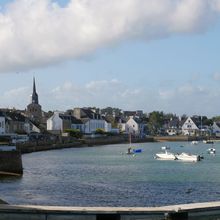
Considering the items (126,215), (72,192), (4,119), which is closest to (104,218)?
(126,215)

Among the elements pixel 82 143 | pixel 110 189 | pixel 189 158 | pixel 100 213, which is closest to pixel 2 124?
pixel 82 143

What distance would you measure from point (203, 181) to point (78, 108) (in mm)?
141424

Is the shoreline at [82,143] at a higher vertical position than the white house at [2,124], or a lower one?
lower

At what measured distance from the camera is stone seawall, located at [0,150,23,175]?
51375 mm

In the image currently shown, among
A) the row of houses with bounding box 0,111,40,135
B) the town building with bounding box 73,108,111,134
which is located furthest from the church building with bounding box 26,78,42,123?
the row of houses with bounding box 0,111,40,135

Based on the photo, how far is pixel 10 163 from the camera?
171 feet

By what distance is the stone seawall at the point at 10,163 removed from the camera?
51.4 meters

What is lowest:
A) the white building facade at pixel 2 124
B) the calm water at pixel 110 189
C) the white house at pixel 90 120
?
the calm water at pixel 110 189

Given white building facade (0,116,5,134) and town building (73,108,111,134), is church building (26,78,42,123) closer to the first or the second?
town building (73,108,111,134)

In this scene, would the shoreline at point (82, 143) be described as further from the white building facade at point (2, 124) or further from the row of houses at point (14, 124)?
the row of houses at point (14, 124)

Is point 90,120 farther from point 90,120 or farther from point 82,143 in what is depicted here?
point 82,143

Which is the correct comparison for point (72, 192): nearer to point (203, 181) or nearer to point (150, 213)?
point (203, 181)

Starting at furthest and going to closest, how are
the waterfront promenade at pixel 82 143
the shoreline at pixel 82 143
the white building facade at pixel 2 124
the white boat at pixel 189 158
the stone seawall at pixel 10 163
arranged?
the white building facade at pixel 2 124, the waterfront promenade at pixel 82 143, the shoreline at pixel 82 143, the white boat at pixel 189 158, the stone seawall at pixel 10 163

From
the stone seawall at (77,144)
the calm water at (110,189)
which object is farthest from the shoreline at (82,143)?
the calm water at (110,189)
